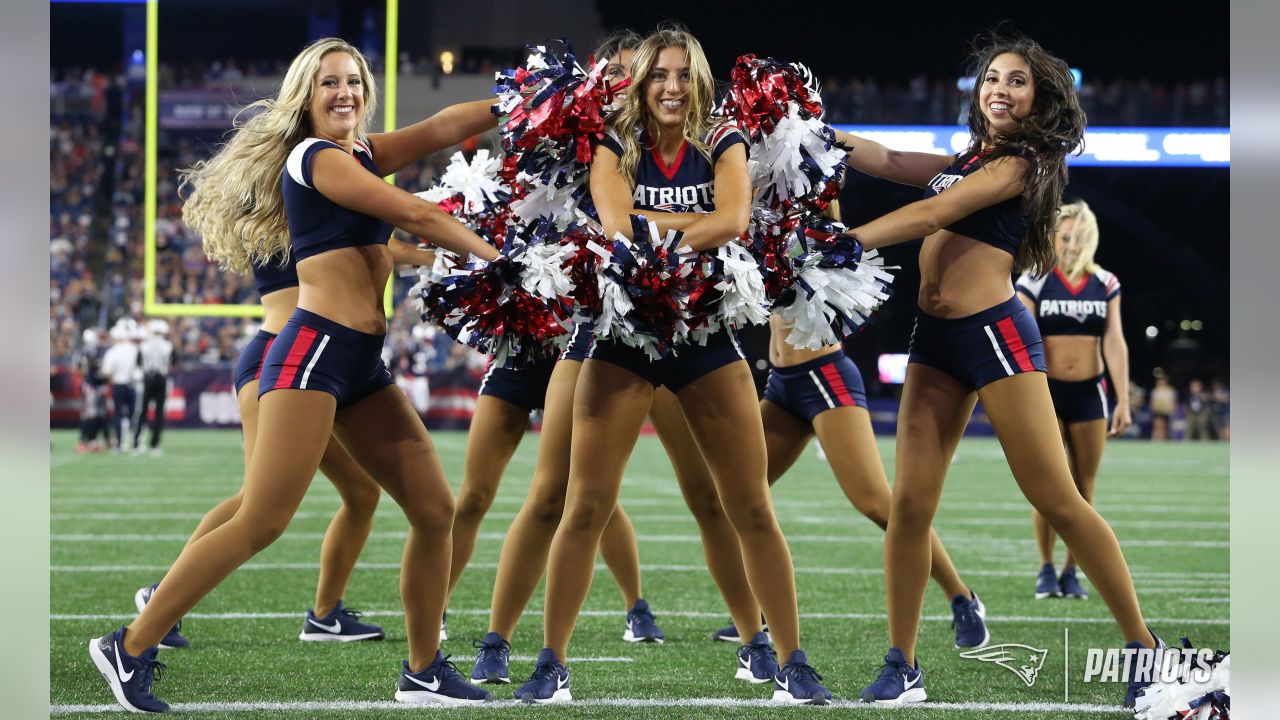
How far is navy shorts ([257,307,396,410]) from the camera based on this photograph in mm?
3100

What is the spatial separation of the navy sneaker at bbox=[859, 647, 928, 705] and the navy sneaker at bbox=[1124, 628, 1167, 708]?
1.68ft

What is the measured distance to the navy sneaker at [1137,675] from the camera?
330cm

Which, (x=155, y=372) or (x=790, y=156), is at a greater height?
(x=790, y=156)

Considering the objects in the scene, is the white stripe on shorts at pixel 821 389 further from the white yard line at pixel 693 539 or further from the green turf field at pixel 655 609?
the white yard line at pixel 693 539

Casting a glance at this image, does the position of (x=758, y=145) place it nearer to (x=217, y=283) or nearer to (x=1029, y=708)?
(x=1029, y=708)

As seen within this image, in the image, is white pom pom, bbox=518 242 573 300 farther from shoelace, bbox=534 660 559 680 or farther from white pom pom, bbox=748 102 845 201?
shoelace, bbox=534 660 559 680

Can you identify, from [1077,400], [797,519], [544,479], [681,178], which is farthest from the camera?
[797,519]

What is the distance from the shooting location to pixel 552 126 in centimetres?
313

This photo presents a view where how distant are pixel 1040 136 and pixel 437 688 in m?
2.09

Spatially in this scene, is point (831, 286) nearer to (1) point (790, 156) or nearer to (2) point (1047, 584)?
(1) point (790, 156)

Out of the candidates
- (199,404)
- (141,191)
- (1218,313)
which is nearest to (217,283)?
(199,404)

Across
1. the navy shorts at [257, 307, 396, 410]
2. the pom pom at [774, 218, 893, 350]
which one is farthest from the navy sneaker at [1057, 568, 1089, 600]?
the navy shorts at [257, 307, 396, 410]

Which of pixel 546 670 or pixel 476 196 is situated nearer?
pixel 546 670

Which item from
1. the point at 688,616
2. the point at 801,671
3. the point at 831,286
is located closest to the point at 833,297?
the point at 831,286
